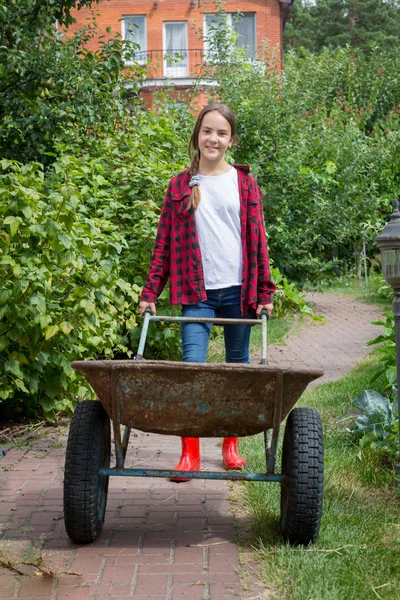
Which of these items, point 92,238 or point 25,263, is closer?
point 25,263

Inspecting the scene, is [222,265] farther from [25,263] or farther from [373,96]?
[373,96]

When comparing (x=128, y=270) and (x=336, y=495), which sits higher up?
(x=128, y=270)

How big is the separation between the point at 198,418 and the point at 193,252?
3.75 feet

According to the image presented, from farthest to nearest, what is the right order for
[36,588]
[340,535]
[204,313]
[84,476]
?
[204,313], [340,535], [84,476], [36,588]

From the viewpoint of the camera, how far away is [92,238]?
6.04 metres

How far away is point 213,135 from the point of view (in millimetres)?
4551

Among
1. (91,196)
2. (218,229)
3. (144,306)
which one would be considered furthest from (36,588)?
(91,196)

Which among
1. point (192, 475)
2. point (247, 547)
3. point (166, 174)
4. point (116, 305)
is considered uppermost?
point (166, 174)

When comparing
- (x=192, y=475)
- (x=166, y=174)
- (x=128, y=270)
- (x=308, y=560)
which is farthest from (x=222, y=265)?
(x=166, y=174)

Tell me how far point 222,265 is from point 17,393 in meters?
2.11

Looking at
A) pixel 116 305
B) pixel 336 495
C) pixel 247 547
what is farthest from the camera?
pixel 116 305

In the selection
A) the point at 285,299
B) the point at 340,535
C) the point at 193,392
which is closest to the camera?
the point at 193,392

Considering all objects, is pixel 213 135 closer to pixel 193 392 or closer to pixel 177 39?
pixel 193 392

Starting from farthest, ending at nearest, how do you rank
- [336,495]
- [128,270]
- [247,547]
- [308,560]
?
1. [128,270]
2. [336,495]
3. [247,547]
4. [308,560]
